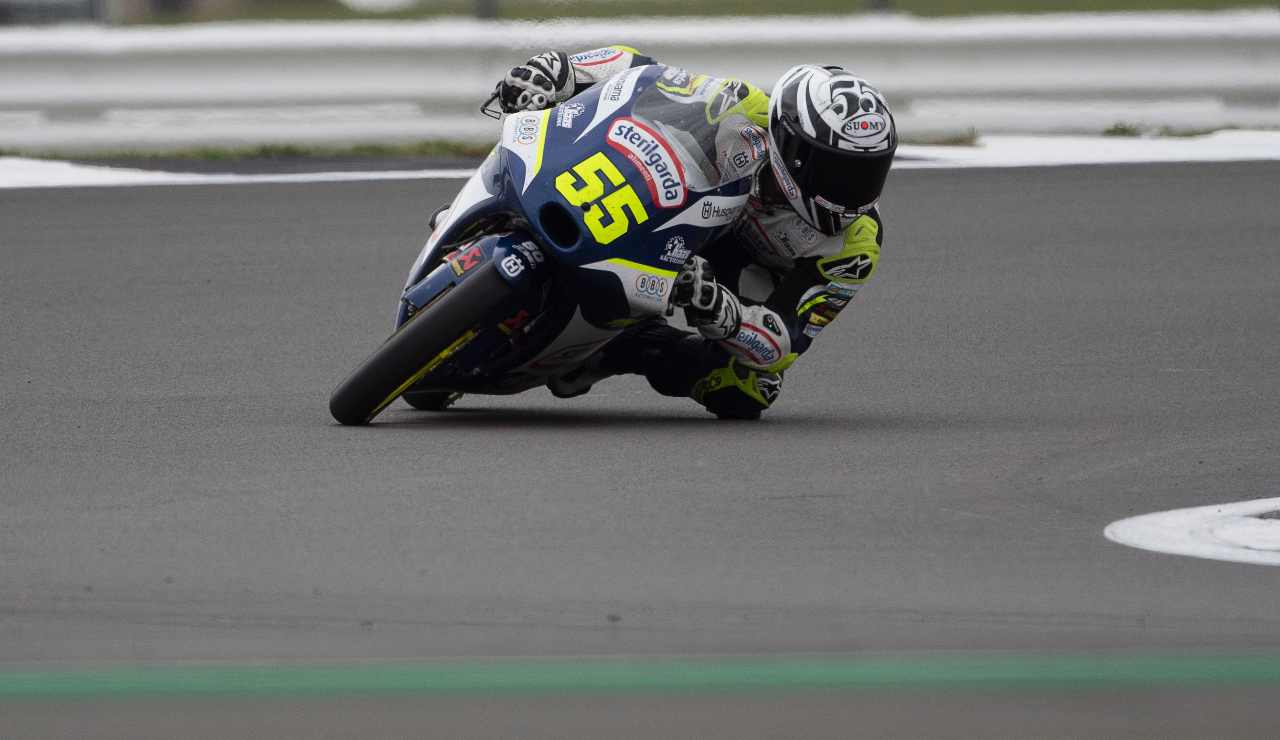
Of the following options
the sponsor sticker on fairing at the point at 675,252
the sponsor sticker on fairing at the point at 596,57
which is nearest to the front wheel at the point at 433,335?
the sponsor sticker on fairing at the point at 675,252

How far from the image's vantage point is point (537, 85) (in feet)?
22.6

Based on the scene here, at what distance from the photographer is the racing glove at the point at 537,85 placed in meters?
6.87

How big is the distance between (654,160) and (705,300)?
1.50 ft

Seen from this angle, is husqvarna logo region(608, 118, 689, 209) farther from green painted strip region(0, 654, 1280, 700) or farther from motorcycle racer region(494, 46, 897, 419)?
green painted strip region(0, 654, 1280, 700)

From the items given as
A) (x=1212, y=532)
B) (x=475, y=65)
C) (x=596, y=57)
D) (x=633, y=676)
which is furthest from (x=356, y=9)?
(x=633, y=676)

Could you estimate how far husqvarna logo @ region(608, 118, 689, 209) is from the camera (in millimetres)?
6355

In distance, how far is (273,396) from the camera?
7641 millimetres

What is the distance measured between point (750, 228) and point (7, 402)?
2641 millimetres

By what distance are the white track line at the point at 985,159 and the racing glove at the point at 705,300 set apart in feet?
19.7

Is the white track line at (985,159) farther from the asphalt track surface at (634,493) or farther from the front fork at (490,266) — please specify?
the front fork at (490,266)

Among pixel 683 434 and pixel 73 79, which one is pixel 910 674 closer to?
pixel 683 434

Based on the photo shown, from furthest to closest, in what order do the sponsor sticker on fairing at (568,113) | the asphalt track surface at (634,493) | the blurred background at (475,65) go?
1. the blurred background at (475,65)
2. the sponsor sticker on fairing at (568,113)
3. the asphalt track surface at (634,493)

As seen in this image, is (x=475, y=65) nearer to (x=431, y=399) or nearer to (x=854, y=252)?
(x=431, y=399)

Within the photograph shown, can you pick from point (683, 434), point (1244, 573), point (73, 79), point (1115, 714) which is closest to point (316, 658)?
point (1115, 714)
